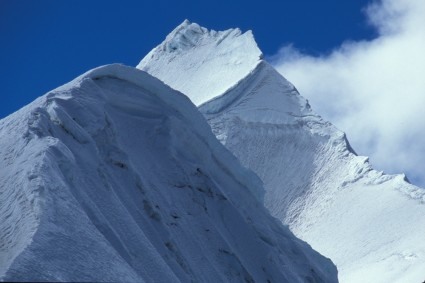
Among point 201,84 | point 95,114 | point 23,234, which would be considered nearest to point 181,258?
point 95,114

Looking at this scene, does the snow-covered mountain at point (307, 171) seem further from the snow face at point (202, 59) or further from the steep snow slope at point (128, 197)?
the steep snow slope at point (128, 197)

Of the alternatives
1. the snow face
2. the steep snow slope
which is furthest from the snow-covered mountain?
the steep snow slope

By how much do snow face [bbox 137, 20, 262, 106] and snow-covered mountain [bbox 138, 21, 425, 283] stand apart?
4 cm

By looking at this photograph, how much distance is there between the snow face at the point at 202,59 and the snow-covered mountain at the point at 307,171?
4 cm

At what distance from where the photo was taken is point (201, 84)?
71.6 ft

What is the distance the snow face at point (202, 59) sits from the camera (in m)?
21.6

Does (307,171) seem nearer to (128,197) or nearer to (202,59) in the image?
(202,59)

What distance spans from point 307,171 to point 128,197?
11.2m

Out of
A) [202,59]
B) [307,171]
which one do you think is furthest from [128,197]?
[202,59]

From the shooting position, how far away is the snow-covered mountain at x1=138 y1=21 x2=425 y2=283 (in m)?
16.4

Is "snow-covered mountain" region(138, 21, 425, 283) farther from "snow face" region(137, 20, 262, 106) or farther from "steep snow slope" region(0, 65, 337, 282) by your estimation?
"steep snow slope" region(0, 65, 337, 282)

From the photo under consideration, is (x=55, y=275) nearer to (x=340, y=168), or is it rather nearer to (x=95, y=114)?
(x=95, y=114)

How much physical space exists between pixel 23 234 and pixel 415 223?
12187mm

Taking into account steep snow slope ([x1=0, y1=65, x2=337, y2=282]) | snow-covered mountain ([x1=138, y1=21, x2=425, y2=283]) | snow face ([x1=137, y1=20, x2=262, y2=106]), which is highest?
snow face ([x1=137, y1=20, x2=262, y2=106])
